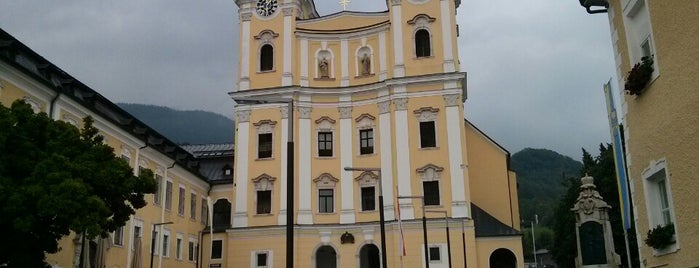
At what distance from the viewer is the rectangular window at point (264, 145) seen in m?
48.8

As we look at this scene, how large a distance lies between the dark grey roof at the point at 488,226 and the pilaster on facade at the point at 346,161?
27.3 ft

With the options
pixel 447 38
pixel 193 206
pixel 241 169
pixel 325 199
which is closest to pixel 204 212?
pixel 193 206

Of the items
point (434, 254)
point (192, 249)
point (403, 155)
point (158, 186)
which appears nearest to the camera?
point (158, 186)

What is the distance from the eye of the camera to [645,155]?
43.6 ft

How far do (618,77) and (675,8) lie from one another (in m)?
3.10

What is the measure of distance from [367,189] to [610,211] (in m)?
17.0

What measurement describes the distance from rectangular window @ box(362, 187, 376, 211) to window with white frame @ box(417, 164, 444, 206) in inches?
141

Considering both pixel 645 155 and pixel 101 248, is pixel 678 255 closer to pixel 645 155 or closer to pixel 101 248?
pixel 645 155

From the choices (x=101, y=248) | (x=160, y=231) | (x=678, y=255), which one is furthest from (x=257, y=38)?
(x=678, y=255)

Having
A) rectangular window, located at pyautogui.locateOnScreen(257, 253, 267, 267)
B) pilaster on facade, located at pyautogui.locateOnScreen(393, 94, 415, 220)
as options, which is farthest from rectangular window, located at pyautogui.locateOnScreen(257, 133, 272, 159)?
pilaster on facade, located at pyautogui.locateOnScreen(393, 94, 415, 220)

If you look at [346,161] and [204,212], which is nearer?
[346,161]

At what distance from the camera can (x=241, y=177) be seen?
159 ft

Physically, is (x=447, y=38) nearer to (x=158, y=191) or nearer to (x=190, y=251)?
(x=158, y=191)

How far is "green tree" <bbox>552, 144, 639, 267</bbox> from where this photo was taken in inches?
1857
